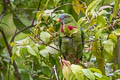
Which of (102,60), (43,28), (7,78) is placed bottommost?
(7,78)

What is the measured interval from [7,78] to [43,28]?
0.65m

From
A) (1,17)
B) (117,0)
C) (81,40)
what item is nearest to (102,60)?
(81,40)

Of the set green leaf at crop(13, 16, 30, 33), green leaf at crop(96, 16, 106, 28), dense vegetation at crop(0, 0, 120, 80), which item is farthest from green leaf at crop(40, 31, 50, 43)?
green leaf at crop(13, 16, 30, 33)

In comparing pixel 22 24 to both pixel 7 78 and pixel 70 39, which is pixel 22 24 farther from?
pixel 70 39

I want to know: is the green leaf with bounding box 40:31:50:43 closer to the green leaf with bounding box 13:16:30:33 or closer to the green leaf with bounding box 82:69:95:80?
the green leaf with bounding box 82:69:95:80

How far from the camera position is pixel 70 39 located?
1.08 meters

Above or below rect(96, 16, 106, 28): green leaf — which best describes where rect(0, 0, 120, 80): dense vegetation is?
below

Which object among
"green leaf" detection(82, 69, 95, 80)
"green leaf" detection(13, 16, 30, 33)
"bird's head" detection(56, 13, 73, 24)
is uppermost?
"bird's head" detection(56, 13, 73, 24)

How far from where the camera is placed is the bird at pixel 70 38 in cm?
104

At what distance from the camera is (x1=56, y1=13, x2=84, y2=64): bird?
3.41 ft

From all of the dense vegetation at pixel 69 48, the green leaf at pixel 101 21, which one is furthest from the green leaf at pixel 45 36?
the green leaf at pixel 101 21

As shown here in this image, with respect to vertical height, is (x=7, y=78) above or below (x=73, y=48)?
below

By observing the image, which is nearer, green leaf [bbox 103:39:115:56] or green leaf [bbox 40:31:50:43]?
green leaf [bbox 103:39:115:56]

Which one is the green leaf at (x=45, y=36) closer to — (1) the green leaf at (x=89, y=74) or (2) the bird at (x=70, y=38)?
(2) the bird at (x=70, y=38)
